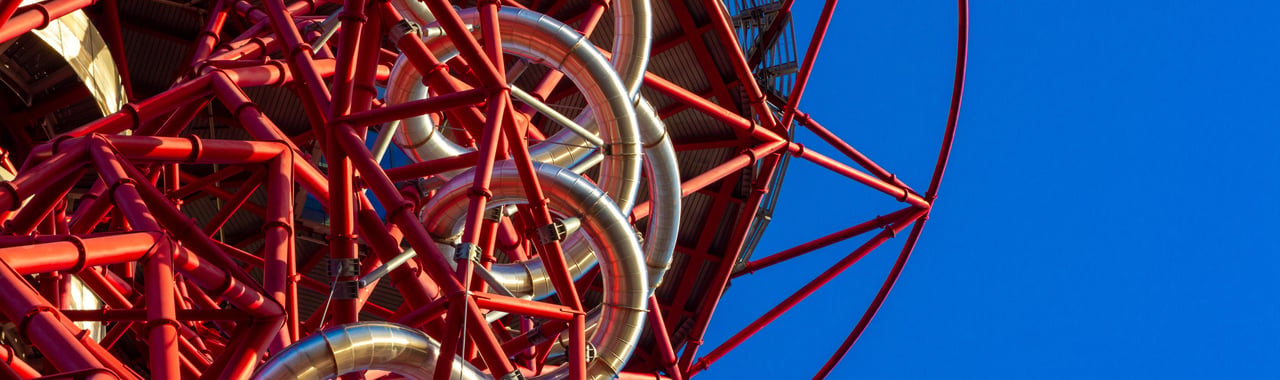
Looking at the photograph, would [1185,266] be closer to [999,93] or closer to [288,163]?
[999,93]

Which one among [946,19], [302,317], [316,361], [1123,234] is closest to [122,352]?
[302,317]

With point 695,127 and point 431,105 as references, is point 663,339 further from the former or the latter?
point 431,105

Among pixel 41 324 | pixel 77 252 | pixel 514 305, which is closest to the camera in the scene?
pixel 41 324

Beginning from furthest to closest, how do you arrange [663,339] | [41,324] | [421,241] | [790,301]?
[790,301]
[663,339]
[421,241]
[41,324]

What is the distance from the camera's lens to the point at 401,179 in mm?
17484

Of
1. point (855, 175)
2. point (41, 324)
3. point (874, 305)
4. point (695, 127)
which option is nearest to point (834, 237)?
point (874, 305)

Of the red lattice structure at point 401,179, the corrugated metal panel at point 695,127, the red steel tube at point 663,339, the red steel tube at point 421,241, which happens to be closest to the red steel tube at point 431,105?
the red lattice structure at point 401,179

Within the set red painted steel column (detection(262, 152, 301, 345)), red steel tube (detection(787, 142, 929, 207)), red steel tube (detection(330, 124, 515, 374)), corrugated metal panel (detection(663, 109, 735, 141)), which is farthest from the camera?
corrugated metal panel (detection(663, 109, 735, 141))

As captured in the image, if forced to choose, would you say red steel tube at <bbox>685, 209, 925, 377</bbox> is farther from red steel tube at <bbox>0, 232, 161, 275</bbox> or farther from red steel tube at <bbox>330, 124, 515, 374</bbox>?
red steel tube at <bbox>0, 232, 161, 275</bbox>

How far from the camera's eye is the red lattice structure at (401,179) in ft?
45.4

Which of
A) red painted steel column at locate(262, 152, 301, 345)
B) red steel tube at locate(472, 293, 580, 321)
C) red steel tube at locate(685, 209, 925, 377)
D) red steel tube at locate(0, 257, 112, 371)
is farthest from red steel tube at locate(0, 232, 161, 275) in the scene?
red steel tube at locate(685, 209, 925, 377)

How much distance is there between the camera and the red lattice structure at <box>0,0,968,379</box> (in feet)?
45.4

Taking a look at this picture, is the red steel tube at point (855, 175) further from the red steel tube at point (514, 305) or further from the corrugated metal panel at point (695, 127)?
the red steel tube at point (514, 305)

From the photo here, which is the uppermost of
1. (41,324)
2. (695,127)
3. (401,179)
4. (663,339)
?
(695,127)
